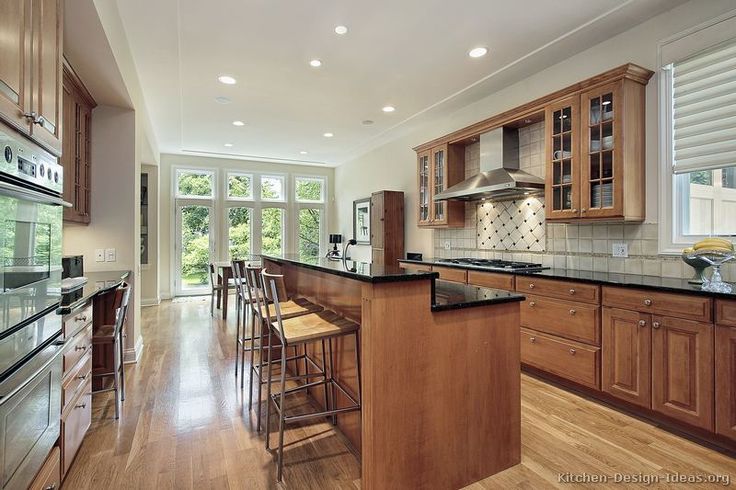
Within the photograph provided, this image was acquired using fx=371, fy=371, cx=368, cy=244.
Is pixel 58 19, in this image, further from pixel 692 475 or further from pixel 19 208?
pixel 692 475

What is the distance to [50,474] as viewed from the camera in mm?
1550

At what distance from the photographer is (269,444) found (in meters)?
2.21

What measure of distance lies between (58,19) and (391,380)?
85.4 inches

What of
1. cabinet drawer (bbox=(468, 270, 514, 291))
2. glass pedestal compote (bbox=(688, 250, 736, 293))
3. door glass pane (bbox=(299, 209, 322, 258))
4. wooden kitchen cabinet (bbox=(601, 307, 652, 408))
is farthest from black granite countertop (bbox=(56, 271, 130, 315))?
door glass pane (bbox=(299, 209, 322, 258))

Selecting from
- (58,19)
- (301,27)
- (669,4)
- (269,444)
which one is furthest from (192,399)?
(669,4)

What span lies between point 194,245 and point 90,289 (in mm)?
5470

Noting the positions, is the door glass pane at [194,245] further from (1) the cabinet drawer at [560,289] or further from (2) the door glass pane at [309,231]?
(1) the cabinet drawer at [560,289]

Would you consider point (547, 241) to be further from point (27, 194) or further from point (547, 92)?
point (27, 194)

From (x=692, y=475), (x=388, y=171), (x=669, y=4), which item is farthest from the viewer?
(x=388, y=171)

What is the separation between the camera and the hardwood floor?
1.90 metres

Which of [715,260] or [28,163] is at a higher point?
[28,163]

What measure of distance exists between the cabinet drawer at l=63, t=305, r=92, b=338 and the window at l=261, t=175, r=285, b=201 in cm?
620

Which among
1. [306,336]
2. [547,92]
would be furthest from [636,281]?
[306,336]

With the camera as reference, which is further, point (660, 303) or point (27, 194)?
point (660, 303)
